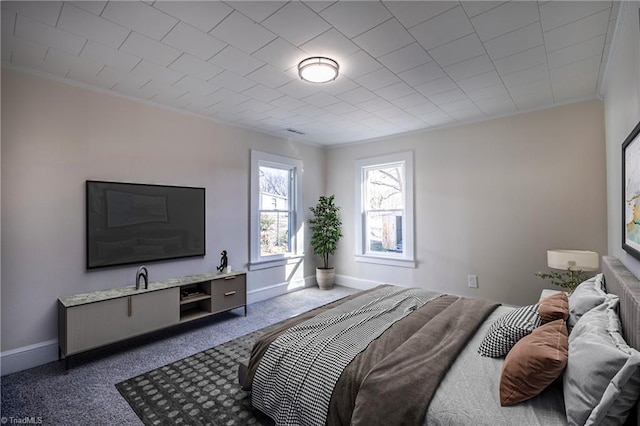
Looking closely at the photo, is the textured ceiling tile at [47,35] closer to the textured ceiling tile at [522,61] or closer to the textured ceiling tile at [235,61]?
the textured ceiling tile at [235,61]

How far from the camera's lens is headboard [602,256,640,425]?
1191 mm

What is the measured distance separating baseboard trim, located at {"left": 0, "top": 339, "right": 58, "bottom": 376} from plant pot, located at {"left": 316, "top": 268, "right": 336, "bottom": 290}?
3.50 m

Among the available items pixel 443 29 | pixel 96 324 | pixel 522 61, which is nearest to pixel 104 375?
pixel 96 324

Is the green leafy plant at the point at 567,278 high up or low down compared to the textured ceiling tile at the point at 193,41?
down

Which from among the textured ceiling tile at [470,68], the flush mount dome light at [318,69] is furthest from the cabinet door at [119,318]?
the textured ceiling tile at [470,68]

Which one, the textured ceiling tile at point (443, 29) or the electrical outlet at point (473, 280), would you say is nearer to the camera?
the textured ceiling tile at point (443, 29)

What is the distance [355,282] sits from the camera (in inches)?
213

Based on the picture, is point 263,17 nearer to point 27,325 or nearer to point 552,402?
point 552,402

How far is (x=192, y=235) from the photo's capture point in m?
3.82

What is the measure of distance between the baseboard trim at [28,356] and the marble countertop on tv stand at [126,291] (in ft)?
1.42

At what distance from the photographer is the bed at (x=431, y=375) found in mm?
1194

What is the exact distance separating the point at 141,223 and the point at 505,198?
4.49m

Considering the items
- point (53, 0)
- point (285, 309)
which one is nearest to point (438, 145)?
point (285, 309)

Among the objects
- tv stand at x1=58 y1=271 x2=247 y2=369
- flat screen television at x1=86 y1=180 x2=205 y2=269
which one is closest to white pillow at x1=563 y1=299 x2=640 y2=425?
tv stand at x1=58 y1=271 x2=247 y2=369
